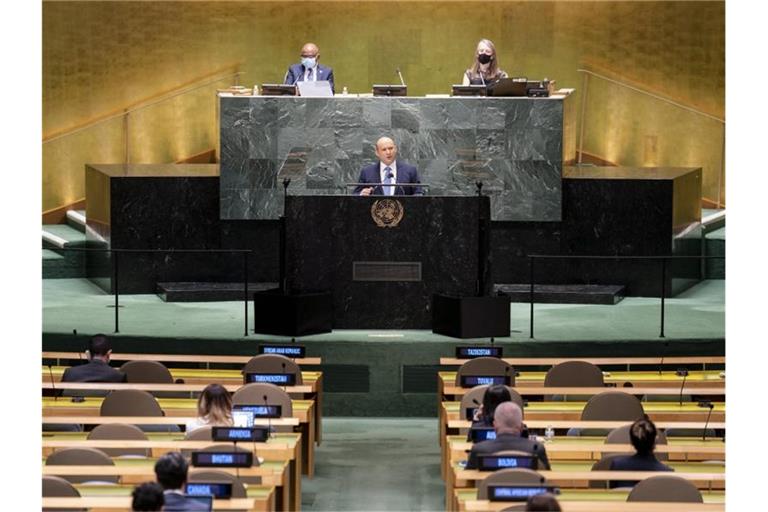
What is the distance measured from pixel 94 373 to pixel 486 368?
3.14 m

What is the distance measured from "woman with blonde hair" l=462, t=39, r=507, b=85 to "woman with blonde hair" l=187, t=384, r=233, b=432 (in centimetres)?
855

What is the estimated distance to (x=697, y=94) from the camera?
880 inches

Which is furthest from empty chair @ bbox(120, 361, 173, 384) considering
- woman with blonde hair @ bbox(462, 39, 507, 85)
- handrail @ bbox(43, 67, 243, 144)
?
handrail @ bbox(43, 67, 243, 144)

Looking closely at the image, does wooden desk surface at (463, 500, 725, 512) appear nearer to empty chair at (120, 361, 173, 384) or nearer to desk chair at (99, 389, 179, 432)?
desk chair at (99, 389, 179, 432)

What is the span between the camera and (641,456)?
9.36 m

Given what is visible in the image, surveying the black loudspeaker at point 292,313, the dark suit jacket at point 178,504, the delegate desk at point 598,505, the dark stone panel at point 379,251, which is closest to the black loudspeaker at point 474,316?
the dark stone panel at point 379,251

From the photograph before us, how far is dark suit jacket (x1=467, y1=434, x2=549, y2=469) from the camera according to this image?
31.0 ft

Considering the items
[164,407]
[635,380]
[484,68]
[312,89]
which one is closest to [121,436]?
[164,407]

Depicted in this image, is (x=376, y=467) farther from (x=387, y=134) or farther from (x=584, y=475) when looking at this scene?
(x=387, y=134)

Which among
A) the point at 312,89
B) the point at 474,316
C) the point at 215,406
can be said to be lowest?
the point at 215,406

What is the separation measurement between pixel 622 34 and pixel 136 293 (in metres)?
8.45

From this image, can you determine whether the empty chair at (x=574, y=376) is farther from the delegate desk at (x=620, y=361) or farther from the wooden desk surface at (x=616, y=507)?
the wooden desk surface at (x=616, y=507)
